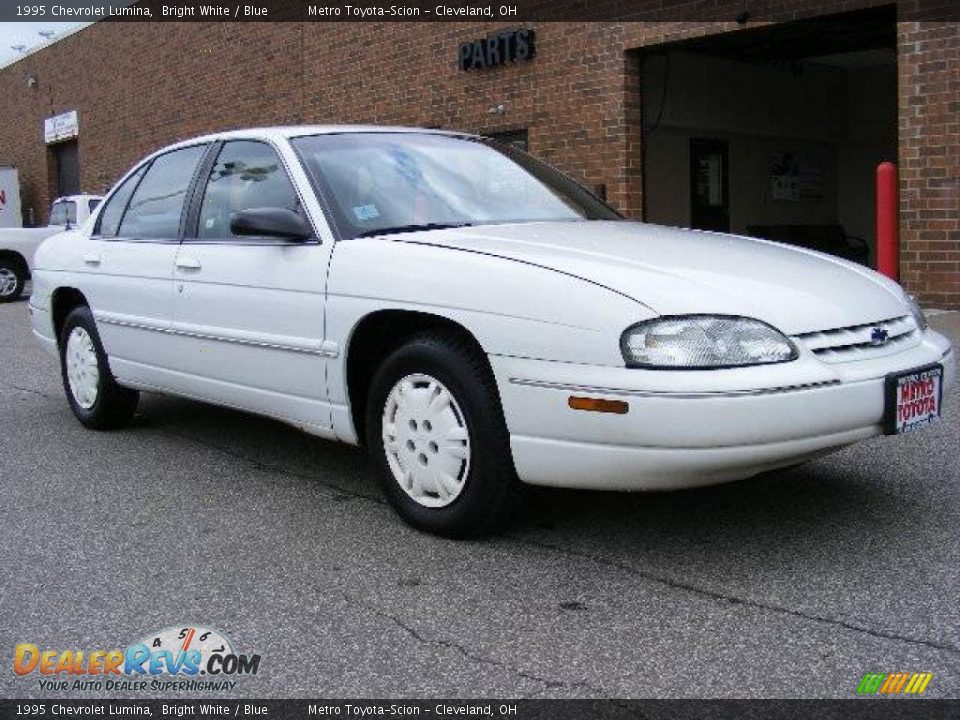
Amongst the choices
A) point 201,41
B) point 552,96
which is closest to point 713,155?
point 552,96

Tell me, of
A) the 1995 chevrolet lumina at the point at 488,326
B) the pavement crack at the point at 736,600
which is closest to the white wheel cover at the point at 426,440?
the 1995 chevrolet lumina at the point at 488,326

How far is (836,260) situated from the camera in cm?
448

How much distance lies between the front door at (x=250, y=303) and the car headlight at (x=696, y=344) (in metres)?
1.40

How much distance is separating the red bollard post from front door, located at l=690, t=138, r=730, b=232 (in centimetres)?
581

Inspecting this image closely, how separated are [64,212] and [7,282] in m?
1.42

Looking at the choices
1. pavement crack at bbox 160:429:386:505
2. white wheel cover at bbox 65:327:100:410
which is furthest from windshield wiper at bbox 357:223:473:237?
white wheel cover at bbox 65:327:100:410

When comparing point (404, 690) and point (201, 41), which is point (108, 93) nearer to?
point (201, 41)

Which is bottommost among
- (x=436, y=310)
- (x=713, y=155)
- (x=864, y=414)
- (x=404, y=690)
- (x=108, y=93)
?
(x=404, y=690)

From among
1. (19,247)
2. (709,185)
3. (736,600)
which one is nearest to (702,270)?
(736,600)

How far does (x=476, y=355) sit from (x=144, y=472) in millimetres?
2130

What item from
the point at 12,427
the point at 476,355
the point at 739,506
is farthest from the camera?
the point at 12,427

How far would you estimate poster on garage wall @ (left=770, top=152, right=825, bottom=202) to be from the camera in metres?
17.2

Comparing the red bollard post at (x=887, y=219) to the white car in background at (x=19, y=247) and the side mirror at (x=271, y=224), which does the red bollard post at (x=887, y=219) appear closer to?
the side mirror at (x=271, y=224)

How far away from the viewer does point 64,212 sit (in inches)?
683
